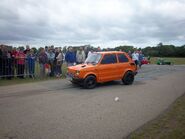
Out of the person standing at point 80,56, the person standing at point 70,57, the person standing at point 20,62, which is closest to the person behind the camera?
the person standing at point 20,62

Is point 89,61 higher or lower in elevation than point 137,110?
higher

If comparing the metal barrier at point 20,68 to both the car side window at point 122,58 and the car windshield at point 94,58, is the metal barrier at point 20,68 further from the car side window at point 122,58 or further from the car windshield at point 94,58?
the car side window at point 122,58

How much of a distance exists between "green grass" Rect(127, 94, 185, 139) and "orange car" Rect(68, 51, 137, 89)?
18.1 feet

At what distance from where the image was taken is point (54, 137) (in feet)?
19.2

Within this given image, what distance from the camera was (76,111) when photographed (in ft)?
27.0

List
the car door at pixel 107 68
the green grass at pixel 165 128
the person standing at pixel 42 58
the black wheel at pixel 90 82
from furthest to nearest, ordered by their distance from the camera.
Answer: the person standing at pixel 42 58
the car door at pixel 107 68
the black wheel at pixel 90 82
the green grass at pixel 165 128

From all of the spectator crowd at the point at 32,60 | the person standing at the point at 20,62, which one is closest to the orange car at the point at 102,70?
the spectator crowd at the point at 32,60

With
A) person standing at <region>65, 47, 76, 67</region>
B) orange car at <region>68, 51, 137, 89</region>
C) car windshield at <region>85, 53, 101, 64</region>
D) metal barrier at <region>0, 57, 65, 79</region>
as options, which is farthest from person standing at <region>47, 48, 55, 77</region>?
car windshield at <region>85, 53, 101, 64</region>

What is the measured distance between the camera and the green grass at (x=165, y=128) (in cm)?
592

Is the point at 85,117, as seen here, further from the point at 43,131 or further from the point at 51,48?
the point at 51,48

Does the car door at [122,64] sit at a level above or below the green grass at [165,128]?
above

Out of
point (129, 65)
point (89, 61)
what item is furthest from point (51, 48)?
point (129, 65)

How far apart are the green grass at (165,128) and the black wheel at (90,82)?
17.7 feet

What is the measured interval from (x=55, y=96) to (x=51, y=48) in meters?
8.13
